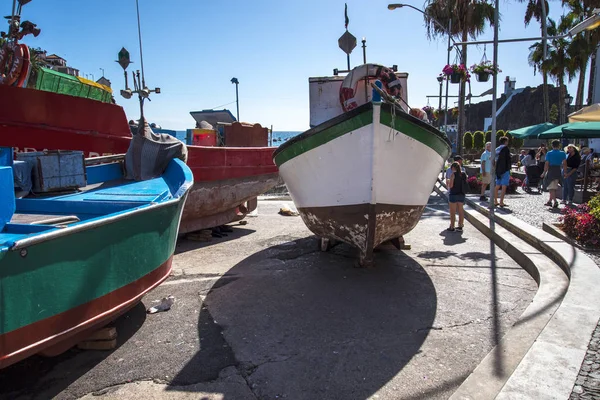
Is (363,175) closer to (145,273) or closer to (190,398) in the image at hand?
(145,273)

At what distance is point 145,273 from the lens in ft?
12.4

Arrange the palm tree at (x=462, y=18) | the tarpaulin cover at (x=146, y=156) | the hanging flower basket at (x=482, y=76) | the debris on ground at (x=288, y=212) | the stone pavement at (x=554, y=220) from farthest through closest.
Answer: the palm tree at (x=462, y=18) < the hanging flower basket at (x=482, y=76) < the debris on ground at (x=288, y=212) < the tarpaulin cover at (x=146, y=156) < the stone pavement at (x=554, y=220)

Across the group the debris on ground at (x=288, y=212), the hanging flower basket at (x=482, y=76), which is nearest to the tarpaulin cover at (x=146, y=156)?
the debris on ground at (x=288, y=212)

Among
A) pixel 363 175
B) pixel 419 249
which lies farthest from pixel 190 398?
pixel 419 249

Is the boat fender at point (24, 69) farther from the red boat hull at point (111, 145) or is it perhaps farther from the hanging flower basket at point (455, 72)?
the hanging flower basket at point (455, 72)

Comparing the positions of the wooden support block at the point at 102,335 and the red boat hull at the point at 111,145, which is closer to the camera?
the wooden support block at the point at 102,335

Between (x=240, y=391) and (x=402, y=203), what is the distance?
3234mm

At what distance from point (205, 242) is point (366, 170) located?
13.5 feet

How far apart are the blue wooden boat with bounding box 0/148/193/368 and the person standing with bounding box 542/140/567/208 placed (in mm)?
9051

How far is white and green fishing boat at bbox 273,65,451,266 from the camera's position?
15.9ft

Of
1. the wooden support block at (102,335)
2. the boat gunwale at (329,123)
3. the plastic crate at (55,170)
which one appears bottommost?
the wooden support block at (102,335)

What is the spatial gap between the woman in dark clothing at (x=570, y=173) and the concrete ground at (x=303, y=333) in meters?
5.29

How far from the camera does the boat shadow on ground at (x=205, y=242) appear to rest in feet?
24.4

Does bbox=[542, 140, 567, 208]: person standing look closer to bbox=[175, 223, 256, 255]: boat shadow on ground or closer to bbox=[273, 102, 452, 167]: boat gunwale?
bbox=[273, 102, 452, 167]: boat gunwale
